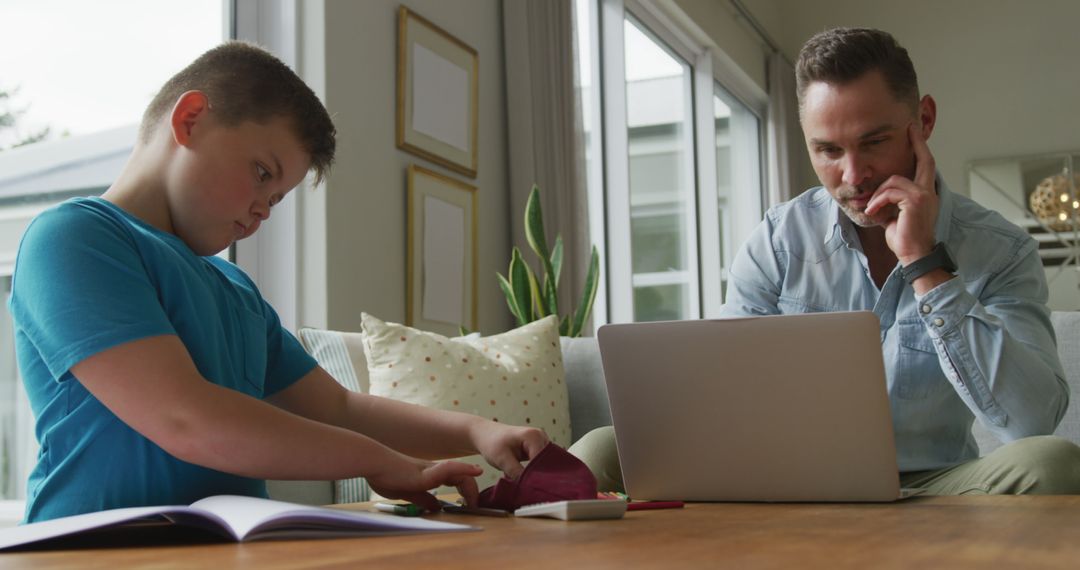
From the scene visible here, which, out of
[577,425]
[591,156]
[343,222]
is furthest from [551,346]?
[591,156]

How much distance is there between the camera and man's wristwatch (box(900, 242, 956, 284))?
155 cm

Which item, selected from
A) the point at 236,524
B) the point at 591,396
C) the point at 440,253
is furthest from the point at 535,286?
the point at 236,524

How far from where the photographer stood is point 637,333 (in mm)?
1202

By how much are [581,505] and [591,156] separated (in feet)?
13.1

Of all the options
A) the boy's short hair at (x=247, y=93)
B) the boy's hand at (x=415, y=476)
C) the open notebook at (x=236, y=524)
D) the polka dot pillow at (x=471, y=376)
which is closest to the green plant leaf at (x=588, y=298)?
the polka dot pillow at (x=471, y=376)

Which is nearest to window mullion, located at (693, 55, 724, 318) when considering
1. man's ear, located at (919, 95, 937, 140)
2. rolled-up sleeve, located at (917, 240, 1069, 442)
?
man's ear, located at (919, 95, 937, 140)

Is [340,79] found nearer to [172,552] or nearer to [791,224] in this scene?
[791,224]

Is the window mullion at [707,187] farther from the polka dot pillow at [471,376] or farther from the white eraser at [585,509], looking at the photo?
the white eraser at [585,509]

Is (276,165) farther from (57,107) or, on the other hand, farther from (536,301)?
(536,301)

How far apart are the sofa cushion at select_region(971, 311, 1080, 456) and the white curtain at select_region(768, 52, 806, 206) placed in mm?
4605

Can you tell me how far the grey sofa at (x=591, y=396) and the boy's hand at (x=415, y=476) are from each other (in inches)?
42.3

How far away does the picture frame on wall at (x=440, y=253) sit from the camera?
3.03 meters

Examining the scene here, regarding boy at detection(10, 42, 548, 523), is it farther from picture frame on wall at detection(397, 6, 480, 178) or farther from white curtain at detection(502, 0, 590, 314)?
white curtain at detection(502, 0, 590, 314)

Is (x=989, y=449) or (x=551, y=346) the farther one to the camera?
(x=551, y=346)
